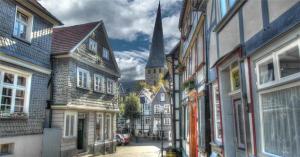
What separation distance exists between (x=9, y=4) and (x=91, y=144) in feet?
37.7

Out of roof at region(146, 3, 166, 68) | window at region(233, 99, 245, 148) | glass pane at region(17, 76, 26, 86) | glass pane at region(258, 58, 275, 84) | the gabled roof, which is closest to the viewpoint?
glass pane at region(258, 58, 275, 84)

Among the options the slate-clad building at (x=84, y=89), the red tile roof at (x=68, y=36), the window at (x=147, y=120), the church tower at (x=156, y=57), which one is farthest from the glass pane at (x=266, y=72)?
the church tower at (x=156, y=57)

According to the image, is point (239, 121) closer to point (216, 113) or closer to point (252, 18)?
point (216, 113)

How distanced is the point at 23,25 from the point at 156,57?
82.2 meters

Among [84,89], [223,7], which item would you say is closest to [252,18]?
[223,7]

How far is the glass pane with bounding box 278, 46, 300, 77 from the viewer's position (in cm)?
326

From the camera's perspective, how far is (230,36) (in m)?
5.61

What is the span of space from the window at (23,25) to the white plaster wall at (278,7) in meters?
12.2

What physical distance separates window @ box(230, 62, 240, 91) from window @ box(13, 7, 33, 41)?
36.0 ft

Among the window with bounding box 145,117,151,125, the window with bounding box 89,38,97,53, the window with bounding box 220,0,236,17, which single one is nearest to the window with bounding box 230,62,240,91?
the window with bounding box 220,0,236,17

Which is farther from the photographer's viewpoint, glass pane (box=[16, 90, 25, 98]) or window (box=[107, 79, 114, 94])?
window (box=[107, 79, 114, 94])

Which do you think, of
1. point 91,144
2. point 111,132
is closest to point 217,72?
point 91,144

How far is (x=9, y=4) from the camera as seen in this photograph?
12.3 metres

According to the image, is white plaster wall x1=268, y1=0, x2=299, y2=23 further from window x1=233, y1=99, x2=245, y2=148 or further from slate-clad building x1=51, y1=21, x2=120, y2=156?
slate-clad building x1=51, y1=21, x2=120, y2=156
